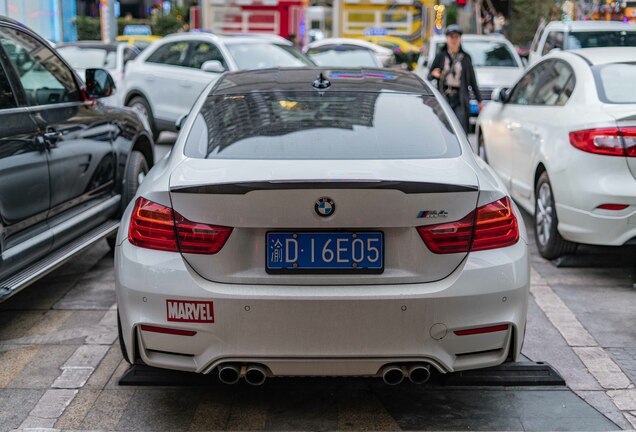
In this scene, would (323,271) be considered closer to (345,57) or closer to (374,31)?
(345,57)

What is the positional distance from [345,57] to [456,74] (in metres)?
7.95

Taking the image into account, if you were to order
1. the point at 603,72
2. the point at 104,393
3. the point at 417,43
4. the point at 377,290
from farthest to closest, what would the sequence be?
the point at 417,43 → the point at 603,72 → the point at 104,393 → the point at 377,290

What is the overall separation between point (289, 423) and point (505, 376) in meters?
1.06

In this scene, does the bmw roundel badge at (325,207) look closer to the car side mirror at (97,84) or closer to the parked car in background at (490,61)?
the car side mirror at (97,84)

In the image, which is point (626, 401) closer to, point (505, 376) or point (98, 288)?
point (505, 376)

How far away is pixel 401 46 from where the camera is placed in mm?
34281

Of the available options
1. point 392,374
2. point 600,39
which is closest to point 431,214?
point 392,374

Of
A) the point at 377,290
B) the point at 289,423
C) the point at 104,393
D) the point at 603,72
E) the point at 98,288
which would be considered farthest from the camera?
the point at 603,72

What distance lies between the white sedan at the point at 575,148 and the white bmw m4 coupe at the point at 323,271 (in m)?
2.54

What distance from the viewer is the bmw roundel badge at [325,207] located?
373cm

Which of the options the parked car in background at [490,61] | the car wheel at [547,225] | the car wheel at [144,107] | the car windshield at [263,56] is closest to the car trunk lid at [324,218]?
the car wheel at [547,225]

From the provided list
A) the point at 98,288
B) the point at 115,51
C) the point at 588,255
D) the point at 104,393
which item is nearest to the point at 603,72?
the point at 588,255

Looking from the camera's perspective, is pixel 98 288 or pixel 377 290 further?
pixel 98 288

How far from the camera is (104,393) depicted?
14.7 feet
